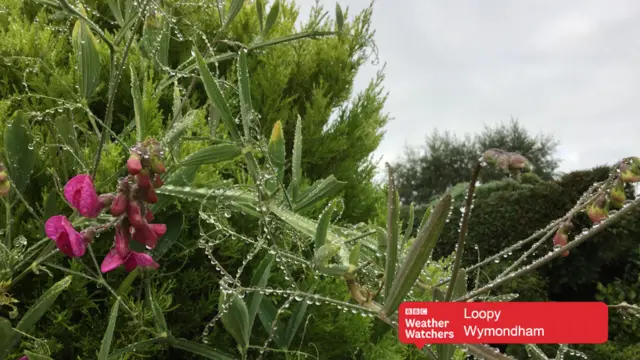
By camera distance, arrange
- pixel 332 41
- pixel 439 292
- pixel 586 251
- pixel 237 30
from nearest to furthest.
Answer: pixel 439 292, pixel 237 30, pixel 332 41, pixel 586 251

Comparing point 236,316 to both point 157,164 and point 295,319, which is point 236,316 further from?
point 157,164

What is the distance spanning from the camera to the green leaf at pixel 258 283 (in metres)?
0.71

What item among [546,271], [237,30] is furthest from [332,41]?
[546,271]

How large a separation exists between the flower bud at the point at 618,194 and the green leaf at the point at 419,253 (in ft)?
0.71

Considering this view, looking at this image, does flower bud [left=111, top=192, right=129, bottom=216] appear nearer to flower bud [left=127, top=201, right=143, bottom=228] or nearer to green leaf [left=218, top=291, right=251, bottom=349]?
flower bud [left=127, top=201, right=143, bottom=228]

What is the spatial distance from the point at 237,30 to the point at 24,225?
82 cm

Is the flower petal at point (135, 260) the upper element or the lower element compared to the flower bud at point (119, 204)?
lower

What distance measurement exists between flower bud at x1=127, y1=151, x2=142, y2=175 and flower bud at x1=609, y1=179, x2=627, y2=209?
471mm

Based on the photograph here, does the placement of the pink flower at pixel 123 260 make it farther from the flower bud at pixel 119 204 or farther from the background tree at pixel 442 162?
the background tree at pixel 442 162

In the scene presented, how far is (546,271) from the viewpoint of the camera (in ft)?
15.2

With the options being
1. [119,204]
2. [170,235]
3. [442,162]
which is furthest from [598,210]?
[442,162]

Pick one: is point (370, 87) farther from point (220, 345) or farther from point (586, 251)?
point (586, 251)

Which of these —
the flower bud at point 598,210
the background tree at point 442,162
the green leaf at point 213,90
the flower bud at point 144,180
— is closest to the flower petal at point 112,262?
the flower bud at point 144,180

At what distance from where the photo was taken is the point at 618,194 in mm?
534
